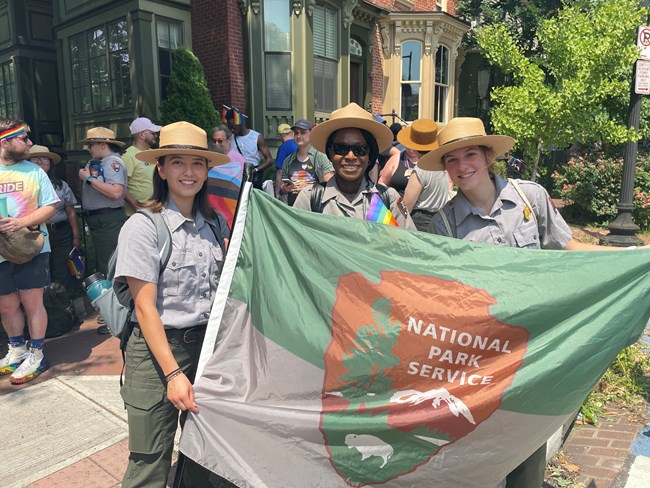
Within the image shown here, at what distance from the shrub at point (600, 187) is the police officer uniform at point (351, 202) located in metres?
10.4

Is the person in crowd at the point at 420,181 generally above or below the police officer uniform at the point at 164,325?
above

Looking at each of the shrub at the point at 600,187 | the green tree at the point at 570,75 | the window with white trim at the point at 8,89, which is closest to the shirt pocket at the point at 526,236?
the green tree at the point at 570,75

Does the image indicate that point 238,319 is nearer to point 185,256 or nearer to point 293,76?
point 185,256

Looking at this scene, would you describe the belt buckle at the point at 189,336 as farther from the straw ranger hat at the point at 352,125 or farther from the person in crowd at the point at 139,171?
the person in crowd at the point at 139,171

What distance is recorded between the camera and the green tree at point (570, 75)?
931 cm

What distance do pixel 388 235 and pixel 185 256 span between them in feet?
3.05

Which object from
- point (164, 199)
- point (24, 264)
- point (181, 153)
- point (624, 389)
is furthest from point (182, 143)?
point (624, 389)

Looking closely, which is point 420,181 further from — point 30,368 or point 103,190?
point 30,368

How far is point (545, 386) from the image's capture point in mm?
2143

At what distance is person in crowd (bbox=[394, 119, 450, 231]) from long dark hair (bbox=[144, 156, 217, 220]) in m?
2.02

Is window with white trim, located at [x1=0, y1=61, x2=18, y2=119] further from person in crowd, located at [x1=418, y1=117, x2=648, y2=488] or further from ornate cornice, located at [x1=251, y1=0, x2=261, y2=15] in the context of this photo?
person in crowd, located at [x1=418, y1=117, x2=648, y2=488]

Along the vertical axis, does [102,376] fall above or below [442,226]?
below

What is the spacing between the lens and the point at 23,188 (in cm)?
426

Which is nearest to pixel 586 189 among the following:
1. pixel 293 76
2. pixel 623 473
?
pixel 293 76
